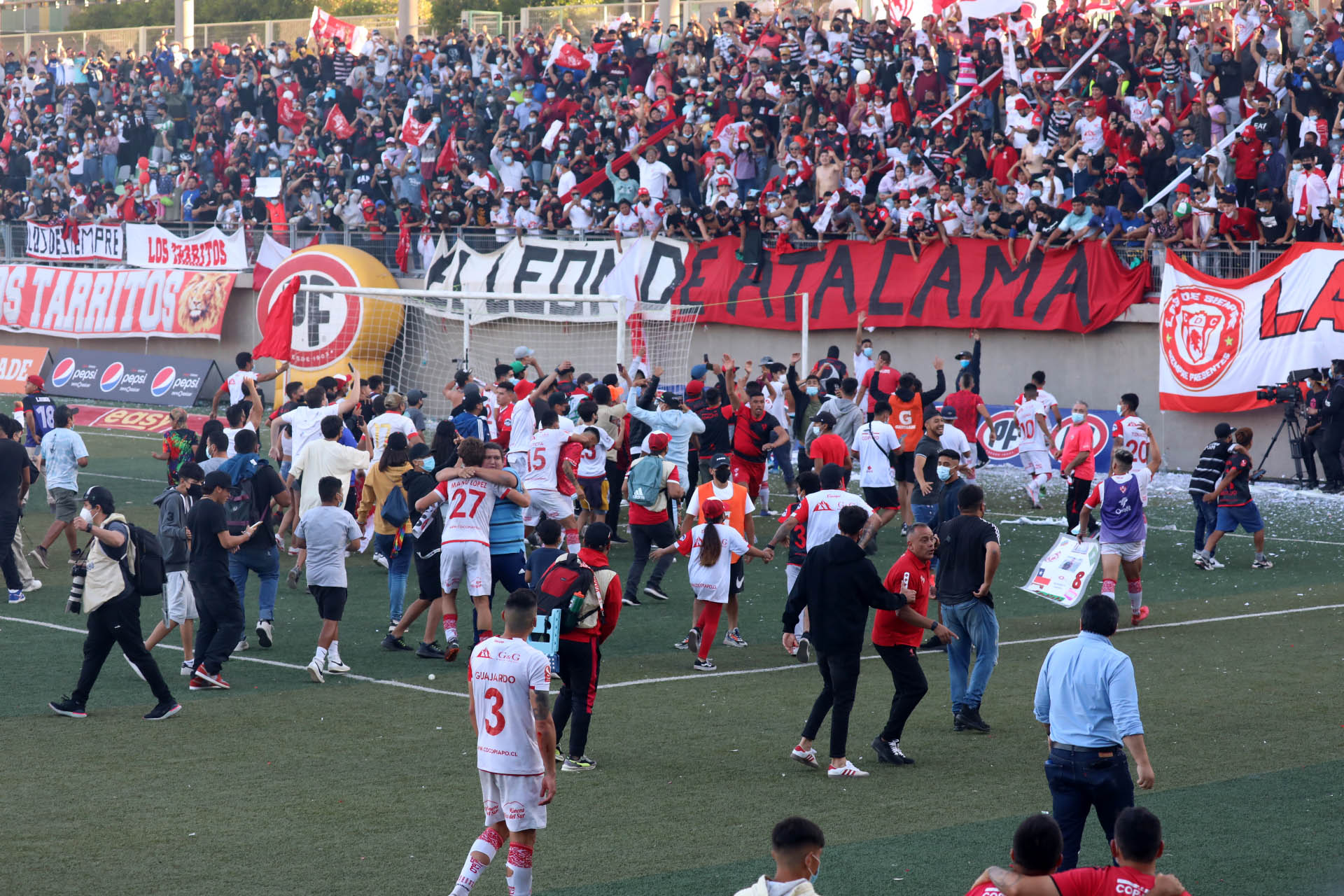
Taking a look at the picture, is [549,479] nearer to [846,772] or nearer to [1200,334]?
[846,772]

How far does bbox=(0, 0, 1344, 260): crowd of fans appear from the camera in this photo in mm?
25922

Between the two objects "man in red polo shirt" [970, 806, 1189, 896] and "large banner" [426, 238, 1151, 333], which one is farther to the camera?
"large banner" [426, 238, 1151, 333]

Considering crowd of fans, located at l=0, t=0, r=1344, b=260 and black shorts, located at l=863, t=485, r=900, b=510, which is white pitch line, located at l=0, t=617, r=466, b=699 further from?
crowd of fans, located at l=0, t=0, r=1344, b=260

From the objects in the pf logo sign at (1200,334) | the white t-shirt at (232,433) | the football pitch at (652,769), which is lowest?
the football pitch at (652,769)

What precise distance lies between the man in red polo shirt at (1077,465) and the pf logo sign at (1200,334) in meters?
5.37

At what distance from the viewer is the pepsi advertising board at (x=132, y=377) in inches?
1385

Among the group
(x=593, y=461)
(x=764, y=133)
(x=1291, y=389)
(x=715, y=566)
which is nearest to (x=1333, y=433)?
(x=1291, y=389)

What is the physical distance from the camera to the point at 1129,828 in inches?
222

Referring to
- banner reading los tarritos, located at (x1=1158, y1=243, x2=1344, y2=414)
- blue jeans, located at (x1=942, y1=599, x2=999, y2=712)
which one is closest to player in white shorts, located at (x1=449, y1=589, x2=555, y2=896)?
blue jeans, located at (x1=942, y1=599, x2=999, y2=712)

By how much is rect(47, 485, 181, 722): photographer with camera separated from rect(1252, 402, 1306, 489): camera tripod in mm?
16957

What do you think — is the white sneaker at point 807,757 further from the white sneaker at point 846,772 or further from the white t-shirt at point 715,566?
the white t-shirt at point 715,566

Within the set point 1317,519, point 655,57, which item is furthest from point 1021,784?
point 655,57

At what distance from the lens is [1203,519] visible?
18562 mm

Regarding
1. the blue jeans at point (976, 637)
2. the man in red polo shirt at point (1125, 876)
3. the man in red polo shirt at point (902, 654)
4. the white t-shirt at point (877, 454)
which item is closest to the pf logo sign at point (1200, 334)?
the white t-shirt at point (877, 454)
